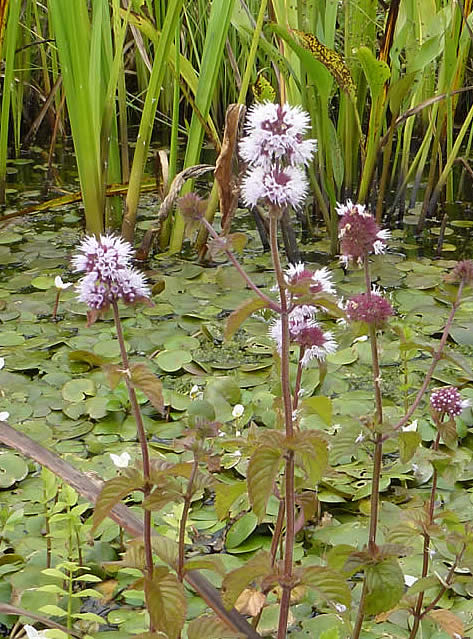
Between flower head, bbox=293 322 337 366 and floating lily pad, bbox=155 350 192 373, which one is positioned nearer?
flower head, bbox=293 322 337 366

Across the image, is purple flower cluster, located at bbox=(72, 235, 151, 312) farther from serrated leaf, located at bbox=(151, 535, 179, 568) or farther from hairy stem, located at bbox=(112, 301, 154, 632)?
serrated leaf, located at bbox=(151, 535, 179, 568)

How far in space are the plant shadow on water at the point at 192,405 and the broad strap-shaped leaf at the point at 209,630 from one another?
118 millimetres

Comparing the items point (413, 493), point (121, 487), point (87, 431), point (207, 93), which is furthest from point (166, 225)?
point (121, 487)

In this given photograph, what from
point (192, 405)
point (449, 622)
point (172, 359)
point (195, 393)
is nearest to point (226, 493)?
point (449, 622)

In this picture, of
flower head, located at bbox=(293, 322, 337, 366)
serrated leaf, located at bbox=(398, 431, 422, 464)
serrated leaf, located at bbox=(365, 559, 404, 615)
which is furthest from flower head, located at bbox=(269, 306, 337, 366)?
serrated leaf, located at bbox=(365, 559, 404, 615)

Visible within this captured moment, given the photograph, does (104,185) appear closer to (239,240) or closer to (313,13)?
(313,13)

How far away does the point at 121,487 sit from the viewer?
0.81 metres

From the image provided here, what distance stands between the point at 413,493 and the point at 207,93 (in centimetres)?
114

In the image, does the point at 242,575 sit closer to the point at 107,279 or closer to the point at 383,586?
the point at 383,586

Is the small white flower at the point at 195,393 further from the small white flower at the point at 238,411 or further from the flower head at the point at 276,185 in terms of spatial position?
the flower head at the point at 276,185

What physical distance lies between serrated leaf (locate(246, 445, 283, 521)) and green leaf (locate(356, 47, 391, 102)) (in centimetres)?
132

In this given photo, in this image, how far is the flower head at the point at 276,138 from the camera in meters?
0.73

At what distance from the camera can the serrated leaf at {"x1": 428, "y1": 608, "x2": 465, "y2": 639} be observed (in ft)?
3.15

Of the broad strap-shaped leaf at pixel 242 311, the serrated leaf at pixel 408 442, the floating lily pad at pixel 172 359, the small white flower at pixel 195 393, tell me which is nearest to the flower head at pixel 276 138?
the broad strap-shaped leaf at pixel 242 311
